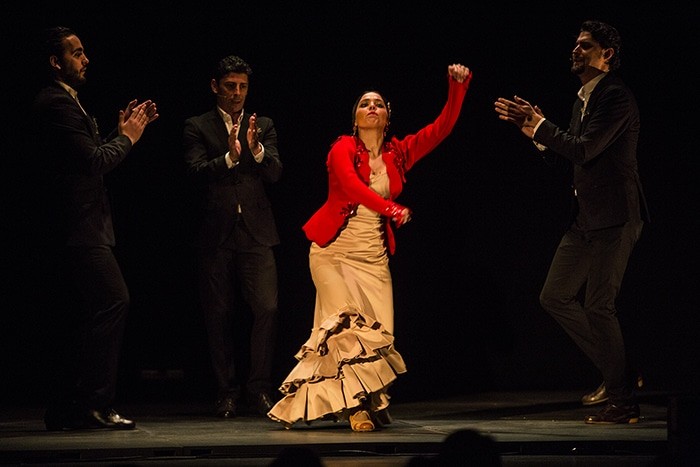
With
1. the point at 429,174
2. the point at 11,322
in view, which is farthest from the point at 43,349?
the point at 429,174

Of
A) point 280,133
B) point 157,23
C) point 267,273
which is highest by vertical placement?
point 157,23

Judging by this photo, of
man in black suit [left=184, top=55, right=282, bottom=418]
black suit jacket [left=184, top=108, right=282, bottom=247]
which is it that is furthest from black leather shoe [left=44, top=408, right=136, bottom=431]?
black suit jacket [left=184, top=108, right=282, bottom=247]

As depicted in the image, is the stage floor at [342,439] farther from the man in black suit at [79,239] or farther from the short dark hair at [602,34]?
the short dark hair at [602,34]

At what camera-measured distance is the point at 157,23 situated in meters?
6.43

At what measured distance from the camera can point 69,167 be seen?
527cm

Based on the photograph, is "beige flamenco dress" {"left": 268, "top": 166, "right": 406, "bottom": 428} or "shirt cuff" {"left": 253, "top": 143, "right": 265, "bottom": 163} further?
"shirt cuff" {"left": 253, "top": 143, "right": 265, "bottom": 163}

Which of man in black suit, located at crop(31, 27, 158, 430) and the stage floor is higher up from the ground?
man in black suit, located at crop(31, 27, 158, 430)

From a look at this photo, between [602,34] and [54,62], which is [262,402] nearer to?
[54,62]

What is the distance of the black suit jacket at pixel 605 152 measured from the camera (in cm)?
537

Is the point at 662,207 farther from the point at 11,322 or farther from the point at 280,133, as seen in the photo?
the point at 11,322

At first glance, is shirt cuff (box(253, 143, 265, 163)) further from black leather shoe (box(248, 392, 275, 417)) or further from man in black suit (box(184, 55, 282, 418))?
black leather shoe (box(248, 392, 275, 417))

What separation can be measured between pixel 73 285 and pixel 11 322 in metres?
1.29

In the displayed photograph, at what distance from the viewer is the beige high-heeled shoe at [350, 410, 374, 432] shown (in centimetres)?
518

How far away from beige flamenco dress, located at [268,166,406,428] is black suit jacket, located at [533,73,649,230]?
2.54 feet
